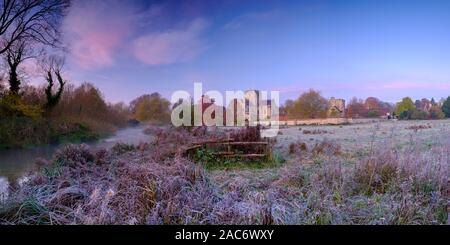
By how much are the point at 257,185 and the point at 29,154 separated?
1709 millimetres

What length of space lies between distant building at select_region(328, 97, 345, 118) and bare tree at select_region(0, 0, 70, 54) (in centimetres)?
167

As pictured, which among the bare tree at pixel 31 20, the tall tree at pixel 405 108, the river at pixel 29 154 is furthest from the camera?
the tall tree at pixel 405 108

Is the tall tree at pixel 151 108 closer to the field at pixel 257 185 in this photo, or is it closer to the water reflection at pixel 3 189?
the field at pixel 257 185

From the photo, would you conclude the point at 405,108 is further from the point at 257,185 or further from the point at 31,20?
the point at 31,20

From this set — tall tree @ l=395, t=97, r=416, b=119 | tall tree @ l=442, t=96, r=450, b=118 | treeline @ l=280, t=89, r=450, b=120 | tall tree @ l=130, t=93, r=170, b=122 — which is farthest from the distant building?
tall tree @ l=130, t=93, r=170, b=122

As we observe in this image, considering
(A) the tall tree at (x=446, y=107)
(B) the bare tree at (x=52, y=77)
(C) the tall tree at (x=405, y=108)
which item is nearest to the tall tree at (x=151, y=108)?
(B) the bare tree at (x=52, y=77)

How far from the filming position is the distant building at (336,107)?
1.96m

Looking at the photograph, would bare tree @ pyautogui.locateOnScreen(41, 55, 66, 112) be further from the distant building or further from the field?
the distant building

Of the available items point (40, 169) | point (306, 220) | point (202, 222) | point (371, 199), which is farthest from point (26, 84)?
point (371, 199)

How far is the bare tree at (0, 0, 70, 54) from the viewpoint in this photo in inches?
70.6

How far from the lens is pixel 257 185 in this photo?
271 cm

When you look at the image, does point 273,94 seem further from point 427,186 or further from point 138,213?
point 427,186

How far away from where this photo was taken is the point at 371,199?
2.34 m

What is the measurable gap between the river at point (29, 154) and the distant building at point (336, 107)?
1189 mm
